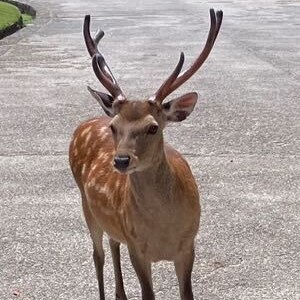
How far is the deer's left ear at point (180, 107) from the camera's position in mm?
4414

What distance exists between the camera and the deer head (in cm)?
413

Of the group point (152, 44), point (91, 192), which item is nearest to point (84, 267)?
point (91, 192)

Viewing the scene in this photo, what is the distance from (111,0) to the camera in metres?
37.9

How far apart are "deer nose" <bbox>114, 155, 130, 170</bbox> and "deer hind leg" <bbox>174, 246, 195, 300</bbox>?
2.41ft

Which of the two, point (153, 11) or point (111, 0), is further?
point (111, 0)

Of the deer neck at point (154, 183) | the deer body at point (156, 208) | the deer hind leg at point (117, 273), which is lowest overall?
the deer hind leg at point (117, 273)

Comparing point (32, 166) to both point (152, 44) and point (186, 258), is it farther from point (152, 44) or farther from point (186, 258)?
point (152, 44)

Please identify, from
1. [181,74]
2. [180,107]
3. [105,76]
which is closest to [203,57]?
[181,74]

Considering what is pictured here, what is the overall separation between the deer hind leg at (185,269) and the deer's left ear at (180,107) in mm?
728

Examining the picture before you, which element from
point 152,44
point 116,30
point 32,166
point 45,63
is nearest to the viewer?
point 32,166

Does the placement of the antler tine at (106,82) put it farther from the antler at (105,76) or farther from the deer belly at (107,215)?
the deer belly at (107,215)

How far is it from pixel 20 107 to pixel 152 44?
8.56m

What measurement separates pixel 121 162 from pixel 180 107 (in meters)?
0.59

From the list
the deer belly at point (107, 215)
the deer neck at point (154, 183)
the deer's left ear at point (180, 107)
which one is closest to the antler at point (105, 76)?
the deer's left ear at point (180, 107)
